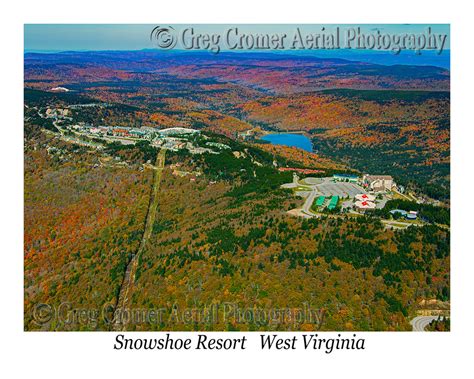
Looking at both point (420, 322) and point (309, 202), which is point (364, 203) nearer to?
point (309, 202)

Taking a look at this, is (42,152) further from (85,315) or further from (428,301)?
(428,301)

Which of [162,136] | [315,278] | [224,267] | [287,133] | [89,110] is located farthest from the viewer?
[287,133]

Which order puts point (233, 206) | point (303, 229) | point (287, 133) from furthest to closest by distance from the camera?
point (287, 133) < point (233, 206) < point (303, 229)

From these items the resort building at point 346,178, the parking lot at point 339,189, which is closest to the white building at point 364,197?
the parking lot at point 339,189

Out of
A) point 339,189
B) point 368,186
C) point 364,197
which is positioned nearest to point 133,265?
point 364,197

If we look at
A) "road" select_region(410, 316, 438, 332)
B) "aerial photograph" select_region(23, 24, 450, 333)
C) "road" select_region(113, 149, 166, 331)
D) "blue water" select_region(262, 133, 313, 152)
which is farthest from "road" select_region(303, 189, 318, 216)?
"blue water" select_region(262, 133, 313, 152)

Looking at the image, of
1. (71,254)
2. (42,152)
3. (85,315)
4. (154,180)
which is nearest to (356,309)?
(85,315)
